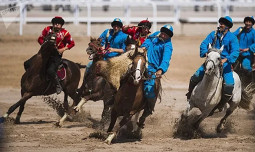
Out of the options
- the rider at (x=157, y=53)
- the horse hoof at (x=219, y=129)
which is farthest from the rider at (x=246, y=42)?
the rider at (x=157, y=53)

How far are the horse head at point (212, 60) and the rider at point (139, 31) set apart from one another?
2.02m

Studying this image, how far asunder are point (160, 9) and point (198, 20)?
924 cm

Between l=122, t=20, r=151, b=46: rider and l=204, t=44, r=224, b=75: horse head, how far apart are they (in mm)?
2020

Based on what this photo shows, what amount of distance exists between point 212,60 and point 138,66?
4.61 feet

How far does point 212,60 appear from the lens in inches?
397

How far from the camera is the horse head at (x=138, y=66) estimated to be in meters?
9.48

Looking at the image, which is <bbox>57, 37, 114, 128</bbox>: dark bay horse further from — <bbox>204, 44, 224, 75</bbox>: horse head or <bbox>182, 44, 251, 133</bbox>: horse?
<bbox>204, 44, 224, 75</bbox>: horse head

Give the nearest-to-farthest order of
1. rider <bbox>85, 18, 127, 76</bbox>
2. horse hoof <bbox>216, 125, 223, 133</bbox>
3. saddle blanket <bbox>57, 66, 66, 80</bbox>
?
1. horse hoof <bbox>216, 125, 223, 133</bbox>
2. rider <bbox>85, 18, 127, 76</bbox>
3. saddle blanket <bbox>57, 66, 66, 80</bbox>

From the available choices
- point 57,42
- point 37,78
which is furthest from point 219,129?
point 57,42

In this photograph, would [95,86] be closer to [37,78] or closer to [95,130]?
[95,130]

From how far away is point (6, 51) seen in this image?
22.8m

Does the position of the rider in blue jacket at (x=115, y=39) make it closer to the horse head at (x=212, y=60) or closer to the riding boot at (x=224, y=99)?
the riding boot at (x=224, y=99)

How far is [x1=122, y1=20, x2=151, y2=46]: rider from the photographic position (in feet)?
39.4

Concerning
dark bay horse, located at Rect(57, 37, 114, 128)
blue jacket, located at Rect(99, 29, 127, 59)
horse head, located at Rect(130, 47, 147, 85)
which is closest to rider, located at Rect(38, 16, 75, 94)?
dark bay horse, located at Rect(57, 37, 114, 128)
